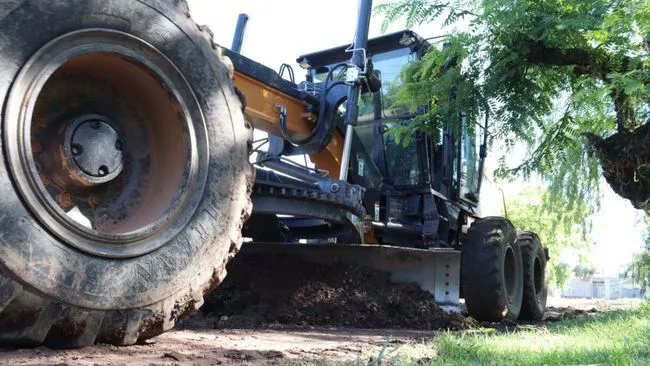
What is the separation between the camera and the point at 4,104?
223cm

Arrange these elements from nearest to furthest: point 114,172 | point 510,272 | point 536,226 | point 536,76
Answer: point 114,172, point 536,76, point 510,272, point 536,226

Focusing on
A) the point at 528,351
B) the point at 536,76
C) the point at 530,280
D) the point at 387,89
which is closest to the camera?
the point at 528,351

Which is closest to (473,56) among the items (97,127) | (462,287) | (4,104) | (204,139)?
(462,287)

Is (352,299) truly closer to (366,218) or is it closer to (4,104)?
(366,218)

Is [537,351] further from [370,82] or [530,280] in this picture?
[530,280]

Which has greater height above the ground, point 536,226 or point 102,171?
point 536,226

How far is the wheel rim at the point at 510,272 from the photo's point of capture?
24.0ft

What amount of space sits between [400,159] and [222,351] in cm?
434

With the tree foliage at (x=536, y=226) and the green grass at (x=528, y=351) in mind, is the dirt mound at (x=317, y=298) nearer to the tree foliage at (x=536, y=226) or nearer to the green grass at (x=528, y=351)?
the green grass at (x=528, y=351)

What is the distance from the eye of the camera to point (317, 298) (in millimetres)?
5566

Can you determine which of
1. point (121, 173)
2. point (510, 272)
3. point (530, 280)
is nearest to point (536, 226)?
point (530, 280)

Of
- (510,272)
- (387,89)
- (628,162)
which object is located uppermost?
(387,89)

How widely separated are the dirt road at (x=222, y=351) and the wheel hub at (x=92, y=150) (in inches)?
29.3

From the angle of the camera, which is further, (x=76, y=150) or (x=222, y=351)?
(x=222, y=351)
